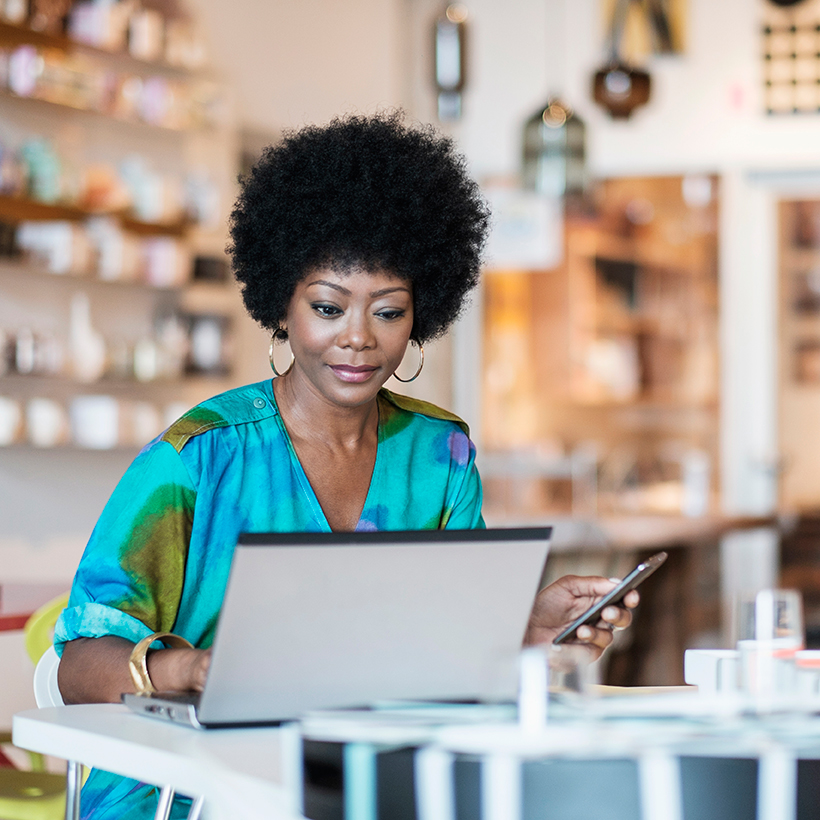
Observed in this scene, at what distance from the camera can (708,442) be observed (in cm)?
702

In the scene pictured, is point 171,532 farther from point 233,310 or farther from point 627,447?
point 627,447

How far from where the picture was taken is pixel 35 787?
2107 millimetres

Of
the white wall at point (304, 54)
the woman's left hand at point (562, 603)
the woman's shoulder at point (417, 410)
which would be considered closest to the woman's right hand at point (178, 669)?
the woman's left hand at point (562, 603)

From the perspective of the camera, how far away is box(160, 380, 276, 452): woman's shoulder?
149 centimetres

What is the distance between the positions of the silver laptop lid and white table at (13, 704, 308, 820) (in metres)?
0.04

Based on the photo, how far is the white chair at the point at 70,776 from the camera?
1174 millimetres

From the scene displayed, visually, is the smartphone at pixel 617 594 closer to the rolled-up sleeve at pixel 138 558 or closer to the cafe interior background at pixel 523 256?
the rolled-up sleeve at pixel 138 558

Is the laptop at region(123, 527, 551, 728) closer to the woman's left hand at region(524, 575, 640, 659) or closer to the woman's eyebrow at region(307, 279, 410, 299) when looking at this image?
the woman's left hand at region(524, 575, 640, 659)

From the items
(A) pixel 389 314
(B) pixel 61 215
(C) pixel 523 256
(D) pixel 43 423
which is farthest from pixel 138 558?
(C) pixel 523 256

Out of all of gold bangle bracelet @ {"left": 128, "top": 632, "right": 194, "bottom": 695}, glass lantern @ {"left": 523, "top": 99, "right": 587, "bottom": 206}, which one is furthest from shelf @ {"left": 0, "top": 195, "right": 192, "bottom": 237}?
gold bangle bracelet @ {"left": 128, "top": 632, "right": 194, "bottom": 695}

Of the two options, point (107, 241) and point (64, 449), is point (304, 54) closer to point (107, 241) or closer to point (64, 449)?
point (107, 241)

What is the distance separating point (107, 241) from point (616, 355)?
13.0ft

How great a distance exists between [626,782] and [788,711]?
0.17 m

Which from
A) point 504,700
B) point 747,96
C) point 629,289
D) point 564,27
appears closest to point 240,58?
point 564,27
